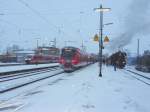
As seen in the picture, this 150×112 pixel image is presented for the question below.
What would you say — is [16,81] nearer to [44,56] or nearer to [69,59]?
[69,59]

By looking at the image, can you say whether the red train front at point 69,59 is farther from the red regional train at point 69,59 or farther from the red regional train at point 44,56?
the red regional train at point 44,56

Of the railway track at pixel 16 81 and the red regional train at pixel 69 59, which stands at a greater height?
the red regional train at pixel 69 59

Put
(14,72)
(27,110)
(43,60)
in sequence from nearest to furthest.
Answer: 1. (27,110)
2. (14,72)
3. (43,60)

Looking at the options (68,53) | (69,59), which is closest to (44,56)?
(68,53)

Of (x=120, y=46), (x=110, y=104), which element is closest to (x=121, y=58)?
(x=120, y=46)

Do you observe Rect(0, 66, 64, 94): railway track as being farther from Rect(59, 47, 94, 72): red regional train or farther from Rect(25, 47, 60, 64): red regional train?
Rect(25, 47, 60, 64): red regional train

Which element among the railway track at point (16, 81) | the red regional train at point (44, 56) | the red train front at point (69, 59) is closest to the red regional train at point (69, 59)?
the red train front at point (69, 59)

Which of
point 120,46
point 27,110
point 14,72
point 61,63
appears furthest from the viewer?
point 120,46

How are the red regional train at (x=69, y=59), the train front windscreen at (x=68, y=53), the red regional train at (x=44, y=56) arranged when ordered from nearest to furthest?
the red regional train at (x=69, y=59)
the train front windscreen at (x=68, y=53)
the red regional train at (x=44, y=56)

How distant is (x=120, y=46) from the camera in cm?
6306

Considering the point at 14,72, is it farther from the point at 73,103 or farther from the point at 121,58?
the point at 73,103

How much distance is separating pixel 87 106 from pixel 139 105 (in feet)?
6.54

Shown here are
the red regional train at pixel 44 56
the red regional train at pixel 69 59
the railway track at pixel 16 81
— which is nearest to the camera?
the railway track at pixel 16 81

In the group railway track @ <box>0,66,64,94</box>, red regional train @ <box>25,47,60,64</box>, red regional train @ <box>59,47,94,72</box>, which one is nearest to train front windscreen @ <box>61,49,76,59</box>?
red regional train @ <box>59,47,94,72</box>
